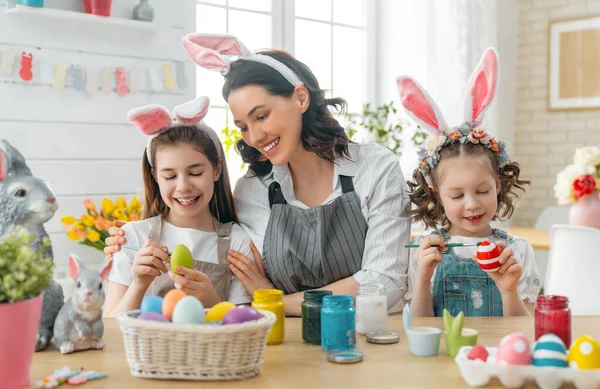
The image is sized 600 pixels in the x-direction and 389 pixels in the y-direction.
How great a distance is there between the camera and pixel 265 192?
235cm

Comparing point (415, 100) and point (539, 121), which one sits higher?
point (539, 121)

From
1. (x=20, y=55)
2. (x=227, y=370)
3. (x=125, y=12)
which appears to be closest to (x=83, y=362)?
(x=227, y=370)

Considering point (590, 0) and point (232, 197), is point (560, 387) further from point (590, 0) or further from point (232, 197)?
point (590, 0)

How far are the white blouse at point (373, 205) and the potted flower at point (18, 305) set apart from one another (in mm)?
1007

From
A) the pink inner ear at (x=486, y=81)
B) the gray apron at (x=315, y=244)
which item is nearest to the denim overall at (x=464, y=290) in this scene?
the gray apron at (x=315, y=244)

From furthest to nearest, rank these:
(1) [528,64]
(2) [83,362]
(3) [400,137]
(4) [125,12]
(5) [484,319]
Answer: (1) [528,64] → (3) [400,137] → (4) [125,12] → (5) [484,319] → (2) [83,362]

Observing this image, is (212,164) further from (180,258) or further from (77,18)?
(77,18)

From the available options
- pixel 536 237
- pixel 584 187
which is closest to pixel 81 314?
pixel 584 187

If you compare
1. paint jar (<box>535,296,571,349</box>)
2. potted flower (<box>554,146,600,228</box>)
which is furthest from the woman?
potted flower (<box>554,146,600,228</box>)

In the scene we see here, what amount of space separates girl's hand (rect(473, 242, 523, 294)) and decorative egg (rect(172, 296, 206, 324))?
812 millimetres

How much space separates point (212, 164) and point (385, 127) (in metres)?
3.10

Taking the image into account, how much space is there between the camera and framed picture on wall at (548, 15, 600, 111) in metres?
5.50

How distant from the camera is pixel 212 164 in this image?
7.34 feet

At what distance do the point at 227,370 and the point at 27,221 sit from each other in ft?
1.88
